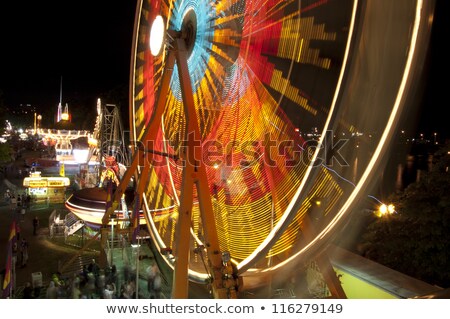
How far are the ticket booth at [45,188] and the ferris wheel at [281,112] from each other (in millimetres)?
15038

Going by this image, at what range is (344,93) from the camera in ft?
10.0

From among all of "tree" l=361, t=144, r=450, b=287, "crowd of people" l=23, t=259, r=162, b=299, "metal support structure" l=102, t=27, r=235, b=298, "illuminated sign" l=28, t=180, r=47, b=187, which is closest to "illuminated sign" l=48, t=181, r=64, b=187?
"illuminated sign" l=28, t=180, r=47, b=187

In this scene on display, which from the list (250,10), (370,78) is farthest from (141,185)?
(370,78)

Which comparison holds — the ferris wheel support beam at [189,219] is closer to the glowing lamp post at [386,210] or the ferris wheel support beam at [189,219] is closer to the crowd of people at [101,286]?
the crowd of people at [101,286]

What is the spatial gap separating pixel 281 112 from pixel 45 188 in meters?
18.0

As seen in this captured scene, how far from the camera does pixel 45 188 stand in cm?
1952

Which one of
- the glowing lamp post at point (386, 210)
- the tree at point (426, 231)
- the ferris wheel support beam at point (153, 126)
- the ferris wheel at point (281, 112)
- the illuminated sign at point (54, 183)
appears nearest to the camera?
the ferris wheel at point (281, 112)

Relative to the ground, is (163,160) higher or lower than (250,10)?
lower

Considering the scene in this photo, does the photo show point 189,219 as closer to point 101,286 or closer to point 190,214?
point 190,214

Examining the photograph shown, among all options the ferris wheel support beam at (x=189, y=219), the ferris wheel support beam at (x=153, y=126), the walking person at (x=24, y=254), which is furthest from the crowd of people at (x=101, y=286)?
the ferris wheel support beam at (x=189, y=219)

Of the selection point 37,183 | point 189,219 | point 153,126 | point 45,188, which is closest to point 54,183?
point 45,188

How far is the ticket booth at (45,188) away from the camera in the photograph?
19.3m

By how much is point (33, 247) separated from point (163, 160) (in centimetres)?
777
